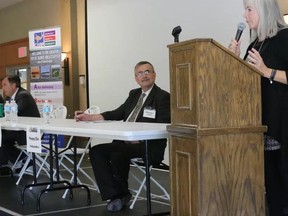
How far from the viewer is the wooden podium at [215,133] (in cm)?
190

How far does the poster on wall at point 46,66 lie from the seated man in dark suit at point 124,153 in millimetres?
3928

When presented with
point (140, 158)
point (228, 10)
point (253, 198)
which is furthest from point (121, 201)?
point (228, 10)

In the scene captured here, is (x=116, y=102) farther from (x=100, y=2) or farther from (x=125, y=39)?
(x=100, y=2)

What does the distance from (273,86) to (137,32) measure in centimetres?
433

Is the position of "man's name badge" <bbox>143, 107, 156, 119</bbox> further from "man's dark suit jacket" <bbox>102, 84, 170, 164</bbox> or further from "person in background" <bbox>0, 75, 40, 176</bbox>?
"person in background" <bbox>0, 75, 40, 176</bbox>

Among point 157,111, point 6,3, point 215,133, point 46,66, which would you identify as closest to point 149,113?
point 157,111

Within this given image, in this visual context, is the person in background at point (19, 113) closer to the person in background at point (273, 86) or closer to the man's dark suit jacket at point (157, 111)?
the man's dark suit jacket at point (157, 111)

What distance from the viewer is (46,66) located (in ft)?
25.5

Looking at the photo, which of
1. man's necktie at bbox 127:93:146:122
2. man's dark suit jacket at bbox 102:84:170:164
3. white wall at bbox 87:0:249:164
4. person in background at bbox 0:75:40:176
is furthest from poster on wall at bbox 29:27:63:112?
man's necktie at bbox 127:93:146:122

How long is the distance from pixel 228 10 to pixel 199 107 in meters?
3.34

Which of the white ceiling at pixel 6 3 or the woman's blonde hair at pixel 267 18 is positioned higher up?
the white ceiling at pixel 6 3

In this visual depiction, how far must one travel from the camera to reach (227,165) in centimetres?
195

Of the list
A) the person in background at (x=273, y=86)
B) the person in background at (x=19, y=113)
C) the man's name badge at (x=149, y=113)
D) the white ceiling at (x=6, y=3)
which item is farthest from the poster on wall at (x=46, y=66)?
the person in background at (x=273, y=86)

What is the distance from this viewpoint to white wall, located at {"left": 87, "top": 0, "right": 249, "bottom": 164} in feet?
16.8
